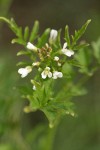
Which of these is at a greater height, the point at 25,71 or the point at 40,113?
the point at 40,113

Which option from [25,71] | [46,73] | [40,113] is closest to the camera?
[46,73]

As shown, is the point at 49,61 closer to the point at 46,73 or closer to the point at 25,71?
the point at 46,73

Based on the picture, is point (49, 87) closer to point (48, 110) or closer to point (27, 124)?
point (48, 110)

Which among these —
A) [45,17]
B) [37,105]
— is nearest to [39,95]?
[37,105]

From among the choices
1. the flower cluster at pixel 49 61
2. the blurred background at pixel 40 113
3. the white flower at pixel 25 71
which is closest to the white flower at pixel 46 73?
the flower cluster at pixel 49 61

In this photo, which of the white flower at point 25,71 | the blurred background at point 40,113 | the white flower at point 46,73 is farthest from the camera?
the blurred background at point 40,113

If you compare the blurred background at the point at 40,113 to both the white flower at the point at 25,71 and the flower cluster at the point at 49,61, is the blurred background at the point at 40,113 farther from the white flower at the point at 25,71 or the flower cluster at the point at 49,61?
the flower cluster at the point at 49,61

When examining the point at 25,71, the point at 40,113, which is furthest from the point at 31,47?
the point at 40,113

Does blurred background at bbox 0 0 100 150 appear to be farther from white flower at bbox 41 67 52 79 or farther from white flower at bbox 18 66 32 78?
white flower at bbox 41 67 52 79
